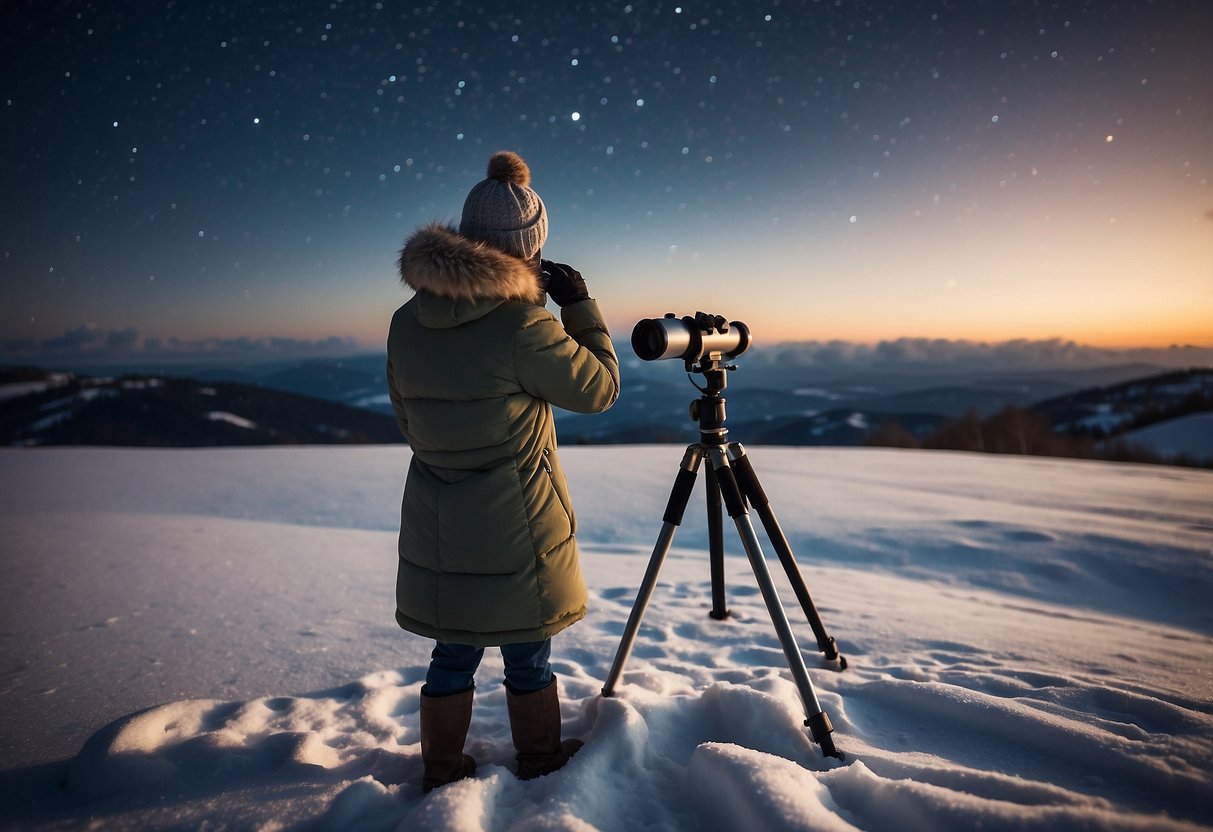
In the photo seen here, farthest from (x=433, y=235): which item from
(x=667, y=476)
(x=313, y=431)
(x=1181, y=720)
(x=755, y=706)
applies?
(x=313, y=431)

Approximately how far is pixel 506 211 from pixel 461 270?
0.33 metres

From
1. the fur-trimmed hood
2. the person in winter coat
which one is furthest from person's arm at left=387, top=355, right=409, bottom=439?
the fur-trimmed hood

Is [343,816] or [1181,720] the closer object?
[343,816]

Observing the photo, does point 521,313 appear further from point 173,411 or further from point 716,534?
point 173,411

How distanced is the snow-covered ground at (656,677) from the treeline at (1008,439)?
37.8ft

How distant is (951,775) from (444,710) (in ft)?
5.19

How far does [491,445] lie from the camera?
1670 mm

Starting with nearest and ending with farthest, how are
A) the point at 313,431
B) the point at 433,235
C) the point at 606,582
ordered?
1. the point at 433,235
2. the point at 606,582
3. the point at 313,431

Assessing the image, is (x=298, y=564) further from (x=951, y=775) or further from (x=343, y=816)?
(x=951, y=775)

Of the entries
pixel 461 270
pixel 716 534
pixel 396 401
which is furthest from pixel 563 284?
pixel 716 534

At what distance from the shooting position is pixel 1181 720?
6.11 feet

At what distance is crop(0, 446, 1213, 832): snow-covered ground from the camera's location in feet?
5.09

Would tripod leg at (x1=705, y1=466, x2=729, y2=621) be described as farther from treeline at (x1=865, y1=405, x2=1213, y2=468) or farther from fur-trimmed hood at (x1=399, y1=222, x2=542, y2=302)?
treeline at (x1=865, y1=405, x2=1213, y2=468)

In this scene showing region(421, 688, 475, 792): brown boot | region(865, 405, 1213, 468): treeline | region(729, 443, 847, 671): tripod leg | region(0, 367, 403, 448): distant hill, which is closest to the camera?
region(421, 688, 475, 792): brown boot
